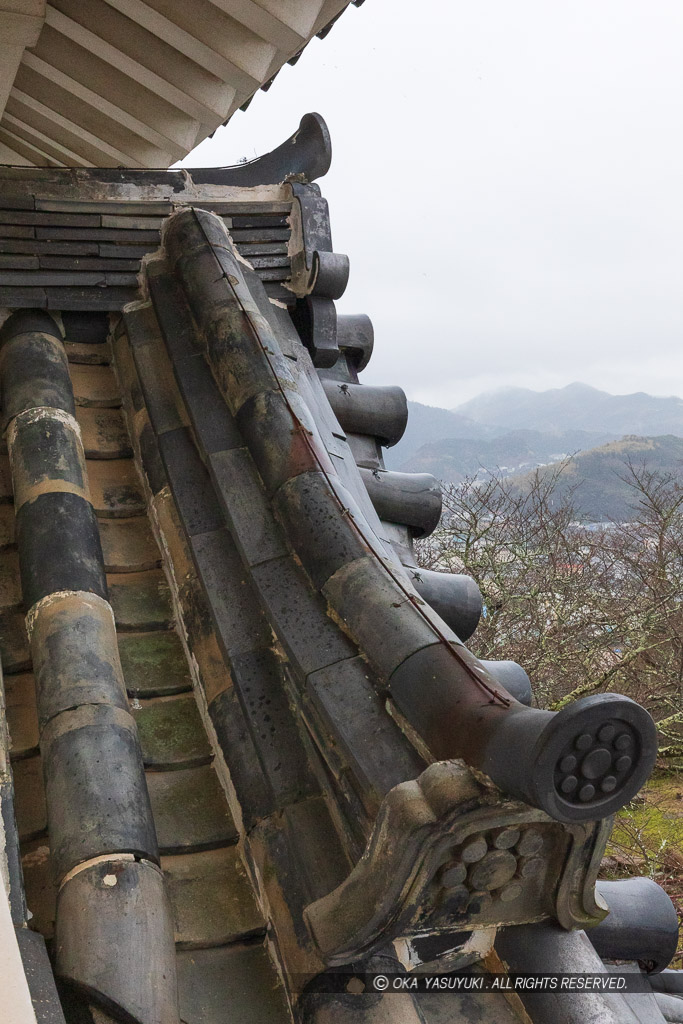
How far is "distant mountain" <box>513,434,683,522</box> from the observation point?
68.4 feet

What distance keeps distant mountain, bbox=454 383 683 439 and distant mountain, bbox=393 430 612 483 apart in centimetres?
325

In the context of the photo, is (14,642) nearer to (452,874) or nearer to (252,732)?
(252,732)

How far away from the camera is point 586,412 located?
49.8 metres

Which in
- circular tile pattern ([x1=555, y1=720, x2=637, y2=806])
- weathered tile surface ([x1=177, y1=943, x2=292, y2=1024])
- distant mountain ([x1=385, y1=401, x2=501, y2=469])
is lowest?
weathered tile surface ([x1=177, y1=943, x2=292, y2=1024])

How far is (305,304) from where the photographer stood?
3.60 metres

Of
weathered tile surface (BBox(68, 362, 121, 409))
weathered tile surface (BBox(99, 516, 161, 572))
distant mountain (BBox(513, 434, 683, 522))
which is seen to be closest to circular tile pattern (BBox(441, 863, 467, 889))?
weathered tile surface (BBox(99, 516, 161, 572))

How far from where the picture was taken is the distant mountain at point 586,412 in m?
44.5

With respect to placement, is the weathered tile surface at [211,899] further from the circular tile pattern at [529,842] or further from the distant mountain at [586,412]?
the distant mountain at [586,412]

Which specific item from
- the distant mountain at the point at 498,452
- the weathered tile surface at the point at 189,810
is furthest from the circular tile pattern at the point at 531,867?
the distant mountain at the point at 498,452

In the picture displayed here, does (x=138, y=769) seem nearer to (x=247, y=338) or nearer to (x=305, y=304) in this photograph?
(x=247, y=338)

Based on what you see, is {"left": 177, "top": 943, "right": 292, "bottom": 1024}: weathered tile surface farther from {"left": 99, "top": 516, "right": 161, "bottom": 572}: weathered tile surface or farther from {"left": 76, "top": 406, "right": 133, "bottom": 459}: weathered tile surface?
{"left": 76, "top": 406, "right": 133, "bottom": 459}: weathered tile surface

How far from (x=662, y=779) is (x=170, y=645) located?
1075 centimetres

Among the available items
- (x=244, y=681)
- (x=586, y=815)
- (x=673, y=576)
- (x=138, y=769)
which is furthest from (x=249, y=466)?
(x=673, y=576)

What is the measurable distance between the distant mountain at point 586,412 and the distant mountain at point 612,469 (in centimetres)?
1394
